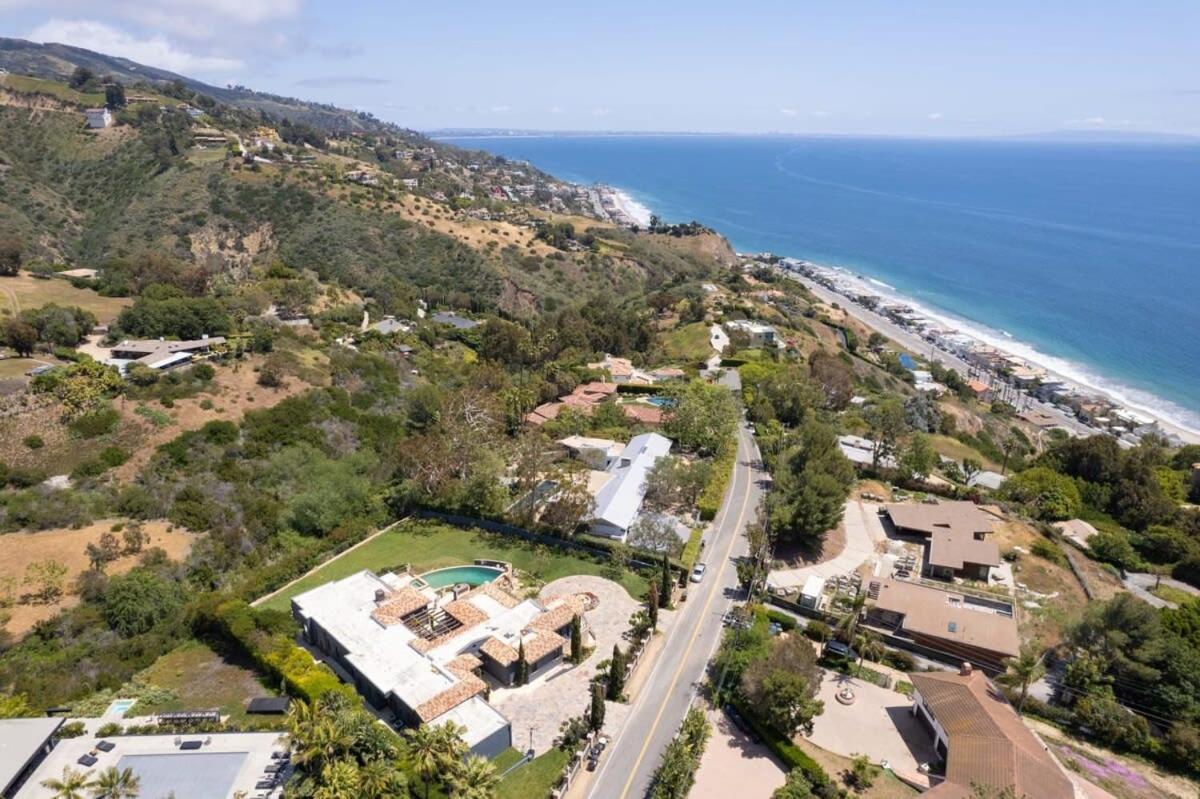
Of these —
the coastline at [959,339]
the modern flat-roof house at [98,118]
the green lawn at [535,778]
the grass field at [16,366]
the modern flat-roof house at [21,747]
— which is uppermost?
the modern flat-roof house at [98,118]

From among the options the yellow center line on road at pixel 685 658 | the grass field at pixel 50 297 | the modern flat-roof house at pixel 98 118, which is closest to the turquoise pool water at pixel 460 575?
the yellow center line on road at pixel 685 658

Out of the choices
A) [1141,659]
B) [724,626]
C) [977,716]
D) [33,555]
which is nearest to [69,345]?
[33,555]

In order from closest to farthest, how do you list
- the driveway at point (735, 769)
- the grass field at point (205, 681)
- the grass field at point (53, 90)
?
the driveway at point (735, 769) < the grass field at point (205, 681) < the grass field at point (53, 90)

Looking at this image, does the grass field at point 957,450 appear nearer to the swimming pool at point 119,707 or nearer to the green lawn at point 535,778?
the green lawn at point 535,778

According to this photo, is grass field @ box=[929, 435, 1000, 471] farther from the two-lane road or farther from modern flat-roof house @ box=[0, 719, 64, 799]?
modern flat-roof house @ box=[0, 719, 64, 799]

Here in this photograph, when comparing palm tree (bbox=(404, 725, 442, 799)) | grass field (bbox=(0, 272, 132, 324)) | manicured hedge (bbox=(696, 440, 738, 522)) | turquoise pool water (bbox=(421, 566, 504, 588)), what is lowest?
turquoise pool water (bbox=(421, 566, 504, 588))

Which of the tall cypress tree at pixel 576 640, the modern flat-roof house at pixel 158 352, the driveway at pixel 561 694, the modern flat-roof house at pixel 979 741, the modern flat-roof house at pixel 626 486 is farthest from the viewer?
the modern flat-roof house at pixel 158 352

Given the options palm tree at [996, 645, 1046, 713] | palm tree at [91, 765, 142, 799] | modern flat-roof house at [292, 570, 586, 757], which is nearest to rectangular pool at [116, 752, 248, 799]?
palm tree at [91, 765, 142, 799]

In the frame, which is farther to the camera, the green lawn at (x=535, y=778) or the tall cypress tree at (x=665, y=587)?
the tall cypress tree at (x=665, y=587)
